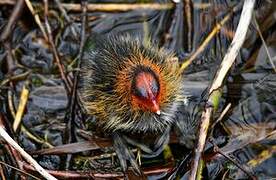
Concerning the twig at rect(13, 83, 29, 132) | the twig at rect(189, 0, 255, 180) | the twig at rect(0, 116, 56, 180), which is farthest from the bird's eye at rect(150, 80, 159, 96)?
the twig at rect(13, 83, 29, 132)

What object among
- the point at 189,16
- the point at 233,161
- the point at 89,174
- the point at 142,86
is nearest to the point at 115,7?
the point at 189,16

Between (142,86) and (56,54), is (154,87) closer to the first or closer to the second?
(142,86)

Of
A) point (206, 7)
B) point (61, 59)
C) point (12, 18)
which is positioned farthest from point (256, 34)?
point (12, 18)

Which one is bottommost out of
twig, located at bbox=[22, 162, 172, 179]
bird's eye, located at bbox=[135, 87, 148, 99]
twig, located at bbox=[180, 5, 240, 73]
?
twig, located at bbox=[22, 162, 172, 179]

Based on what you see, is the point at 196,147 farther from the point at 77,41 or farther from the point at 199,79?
the point at 77,41

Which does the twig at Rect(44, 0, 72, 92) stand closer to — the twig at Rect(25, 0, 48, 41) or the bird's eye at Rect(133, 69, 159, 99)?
the twig at Rect(25, 0, 48, 41)

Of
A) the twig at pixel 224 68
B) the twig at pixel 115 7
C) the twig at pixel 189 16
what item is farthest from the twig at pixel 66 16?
the twig at pixel 224 68

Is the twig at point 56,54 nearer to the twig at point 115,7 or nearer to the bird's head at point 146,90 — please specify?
the twig at point 115,7

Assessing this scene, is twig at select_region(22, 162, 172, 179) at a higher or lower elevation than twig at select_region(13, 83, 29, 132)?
lower
